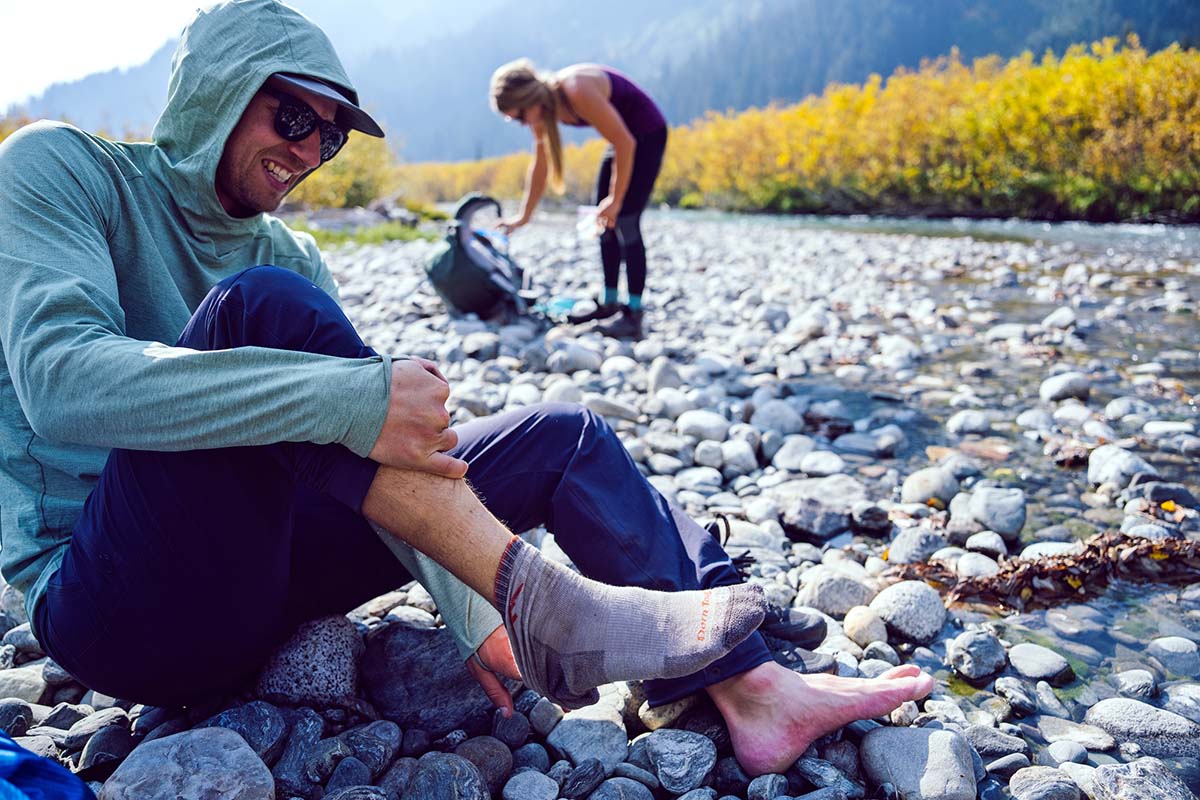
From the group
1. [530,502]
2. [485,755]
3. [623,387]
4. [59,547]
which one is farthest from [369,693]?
[623,387]

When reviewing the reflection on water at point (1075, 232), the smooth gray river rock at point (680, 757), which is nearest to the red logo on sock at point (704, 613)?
the smooth gray river rock at point (680, 757)

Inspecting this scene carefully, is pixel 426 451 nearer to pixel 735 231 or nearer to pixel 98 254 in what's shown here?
pixel 98 254

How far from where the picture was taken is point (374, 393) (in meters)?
1.15

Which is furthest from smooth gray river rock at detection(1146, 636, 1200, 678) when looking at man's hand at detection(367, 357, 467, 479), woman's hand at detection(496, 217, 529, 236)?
woman's hand at detection(496, 217, 529, 236)

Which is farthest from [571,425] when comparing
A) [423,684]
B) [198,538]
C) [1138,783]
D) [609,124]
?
[609,124]

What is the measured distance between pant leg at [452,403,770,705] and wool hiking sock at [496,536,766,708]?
0.56 ft

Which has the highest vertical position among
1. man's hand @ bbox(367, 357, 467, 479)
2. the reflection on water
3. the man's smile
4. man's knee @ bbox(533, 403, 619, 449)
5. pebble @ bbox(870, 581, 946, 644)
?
the man's smile

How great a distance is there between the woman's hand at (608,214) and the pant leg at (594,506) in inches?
138

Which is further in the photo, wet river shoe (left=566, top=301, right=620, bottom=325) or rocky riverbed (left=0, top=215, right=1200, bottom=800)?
wet river shoe (left=566, top=301, right=620, bottom=325)

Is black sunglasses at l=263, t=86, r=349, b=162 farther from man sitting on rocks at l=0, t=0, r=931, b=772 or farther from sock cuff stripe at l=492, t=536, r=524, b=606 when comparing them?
sock cuff stripe at l=492, t=536, r=524, b=606

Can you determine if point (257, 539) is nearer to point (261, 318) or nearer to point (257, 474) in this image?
point (257, 474)

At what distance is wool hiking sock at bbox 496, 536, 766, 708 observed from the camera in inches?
50.2

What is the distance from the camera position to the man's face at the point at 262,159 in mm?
1621

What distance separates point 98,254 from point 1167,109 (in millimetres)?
17956
